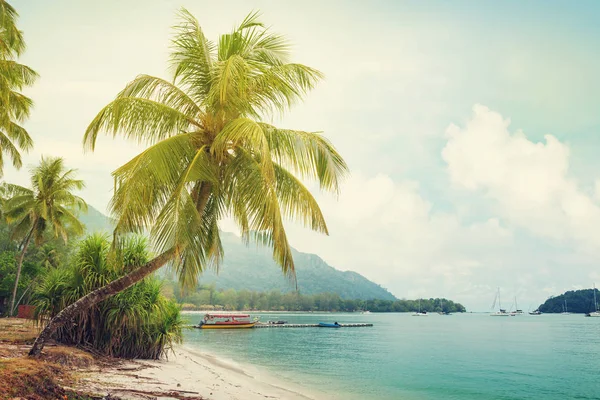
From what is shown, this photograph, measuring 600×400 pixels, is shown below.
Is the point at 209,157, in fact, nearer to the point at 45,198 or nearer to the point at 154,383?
the point at 154,383

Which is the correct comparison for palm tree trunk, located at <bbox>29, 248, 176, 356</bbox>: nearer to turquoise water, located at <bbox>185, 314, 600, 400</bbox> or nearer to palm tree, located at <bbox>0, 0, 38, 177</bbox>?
palm tree, located at <bbox>0, 0, 38, 177</bbox>

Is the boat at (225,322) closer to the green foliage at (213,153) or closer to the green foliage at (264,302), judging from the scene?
the green foliage at (213,153)

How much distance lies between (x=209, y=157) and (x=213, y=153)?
12 cm

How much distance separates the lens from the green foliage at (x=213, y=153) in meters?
7.66

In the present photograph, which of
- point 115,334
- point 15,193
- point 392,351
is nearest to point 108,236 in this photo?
point 115,334

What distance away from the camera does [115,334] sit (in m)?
11.3

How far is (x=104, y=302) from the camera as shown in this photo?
37.3 feet

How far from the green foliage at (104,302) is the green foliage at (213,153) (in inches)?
106

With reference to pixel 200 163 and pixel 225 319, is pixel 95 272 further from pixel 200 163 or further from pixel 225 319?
pixel 225 319

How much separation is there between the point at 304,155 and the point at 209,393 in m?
5.52

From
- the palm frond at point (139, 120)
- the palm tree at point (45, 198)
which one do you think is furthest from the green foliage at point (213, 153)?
the palm tree at point (45, 198)

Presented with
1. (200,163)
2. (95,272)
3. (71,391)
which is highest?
(200,163)

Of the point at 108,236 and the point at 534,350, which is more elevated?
the point at 108,236

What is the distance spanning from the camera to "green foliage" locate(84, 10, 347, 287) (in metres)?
7.66
